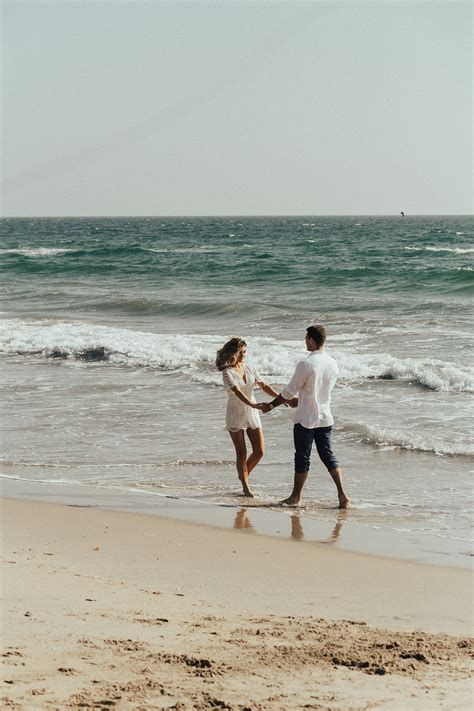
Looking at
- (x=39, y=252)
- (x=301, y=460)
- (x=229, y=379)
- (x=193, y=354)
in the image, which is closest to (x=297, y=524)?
(x=301, y=460)

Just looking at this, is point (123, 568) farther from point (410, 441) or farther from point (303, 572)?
point (410, 441)

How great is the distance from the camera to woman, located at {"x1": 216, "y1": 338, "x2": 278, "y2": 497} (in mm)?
8023

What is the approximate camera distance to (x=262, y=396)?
1253cm

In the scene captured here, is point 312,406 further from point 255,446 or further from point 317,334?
point 255,446

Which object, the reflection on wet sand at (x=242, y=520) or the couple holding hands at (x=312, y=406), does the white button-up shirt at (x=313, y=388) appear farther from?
the reflection on wet sand at (x=242, y=520)

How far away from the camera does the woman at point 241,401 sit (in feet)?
26.3

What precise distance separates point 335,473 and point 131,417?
4.23 meters

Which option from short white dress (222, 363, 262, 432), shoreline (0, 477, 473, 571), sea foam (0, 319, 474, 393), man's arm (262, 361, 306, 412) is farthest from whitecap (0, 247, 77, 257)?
man's arm (262, 361, 306, 412)

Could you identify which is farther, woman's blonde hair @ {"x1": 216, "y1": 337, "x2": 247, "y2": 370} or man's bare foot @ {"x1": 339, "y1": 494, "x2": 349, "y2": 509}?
woman's blonde hair @ {"x1": 216, "y1": 337, "x2": 247, "y2": 370}

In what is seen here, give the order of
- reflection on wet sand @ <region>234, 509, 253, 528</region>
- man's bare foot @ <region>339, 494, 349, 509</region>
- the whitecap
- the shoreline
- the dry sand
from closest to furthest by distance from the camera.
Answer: the dry sand
the shoreline
reflection on wet sand @ <region>234, 509, 253, 528</region>
man's bare foot @ <region>339, 494, 349, 509</region>
the whitecap

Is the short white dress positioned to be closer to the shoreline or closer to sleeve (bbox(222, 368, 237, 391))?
sleeve (bbox(222, 368, 237, 391))

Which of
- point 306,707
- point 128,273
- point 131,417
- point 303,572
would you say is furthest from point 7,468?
point 128,273

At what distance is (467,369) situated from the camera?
1367 cm

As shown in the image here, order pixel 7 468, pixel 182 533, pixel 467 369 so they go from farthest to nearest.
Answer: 1. pixel 467 369
2. pixel 7 468
3. pixel 182 533
